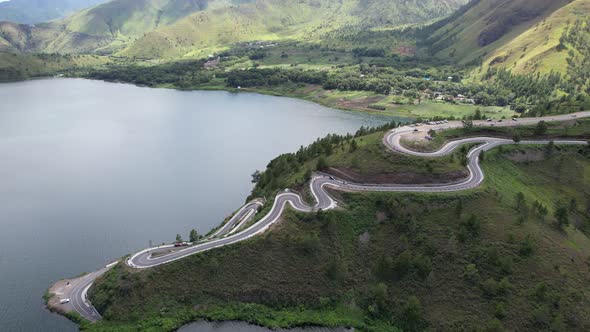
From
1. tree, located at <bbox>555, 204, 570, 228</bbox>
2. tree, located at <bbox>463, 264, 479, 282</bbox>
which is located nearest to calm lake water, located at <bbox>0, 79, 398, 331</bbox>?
tree, located at <bbox>463, 264, 479, 282</bbox>

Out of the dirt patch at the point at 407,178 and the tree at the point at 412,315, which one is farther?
the dirt patch at the point at 407,178

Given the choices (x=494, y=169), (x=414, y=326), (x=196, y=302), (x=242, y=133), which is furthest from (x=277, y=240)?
(x=242, y=133)

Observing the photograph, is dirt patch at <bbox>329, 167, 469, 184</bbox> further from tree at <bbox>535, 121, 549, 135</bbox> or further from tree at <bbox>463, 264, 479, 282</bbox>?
tree at <bbox>535, 121, 549, 135</bbox>

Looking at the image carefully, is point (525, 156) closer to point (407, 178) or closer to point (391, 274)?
point (407, 178)

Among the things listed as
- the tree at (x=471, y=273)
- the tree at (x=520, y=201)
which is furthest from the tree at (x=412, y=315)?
the tree at (x=520, y=201)

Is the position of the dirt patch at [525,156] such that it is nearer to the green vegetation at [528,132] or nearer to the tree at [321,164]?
the green vegetation at [528,132]

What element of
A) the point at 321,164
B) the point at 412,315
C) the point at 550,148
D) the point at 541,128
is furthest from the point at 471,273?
the point at 541,128
